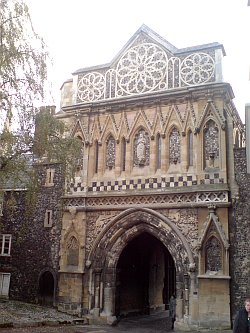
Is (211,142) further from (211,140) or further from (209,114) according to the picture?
(209,114)

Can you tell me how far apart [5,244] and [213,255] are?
896cm

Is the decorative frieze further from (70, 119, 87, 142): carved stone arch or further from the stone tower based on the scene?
(70, 119, 87, 142): carved stone arch

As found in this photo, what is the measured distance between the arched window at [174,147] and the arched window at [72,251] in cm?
488

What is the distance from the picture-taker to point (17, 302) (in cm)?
1633

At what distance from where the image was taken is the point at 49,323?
1321cm

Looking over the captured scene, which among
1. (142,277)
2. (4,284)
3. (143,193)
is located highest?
(143,193)

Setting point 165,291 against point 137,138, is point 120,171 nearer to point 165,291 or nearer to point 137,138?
point 137,138

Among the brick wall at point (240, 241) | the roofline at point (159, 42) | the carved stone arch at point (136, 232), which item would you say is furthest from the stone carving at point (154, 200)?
the roofline at point (159, 42)

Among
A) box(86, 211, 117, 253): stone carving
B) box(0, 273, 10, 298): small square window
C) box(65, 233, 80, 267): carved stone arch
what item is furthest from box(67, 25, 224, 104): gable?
box(0, 273, 10, 298): small square window

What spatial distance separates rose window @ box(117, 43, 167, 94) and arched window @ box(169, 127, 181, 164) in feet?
6.29

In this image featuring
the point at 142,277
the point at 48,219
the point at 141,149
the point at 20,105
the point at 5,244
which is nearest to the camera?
the point at 20,105

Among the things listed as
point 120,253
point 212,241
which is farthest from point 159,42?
point 120,253

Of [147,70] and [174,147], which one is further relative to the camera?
[147,70]

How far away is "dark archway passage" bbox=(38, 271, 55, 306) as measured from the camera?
640 inches
